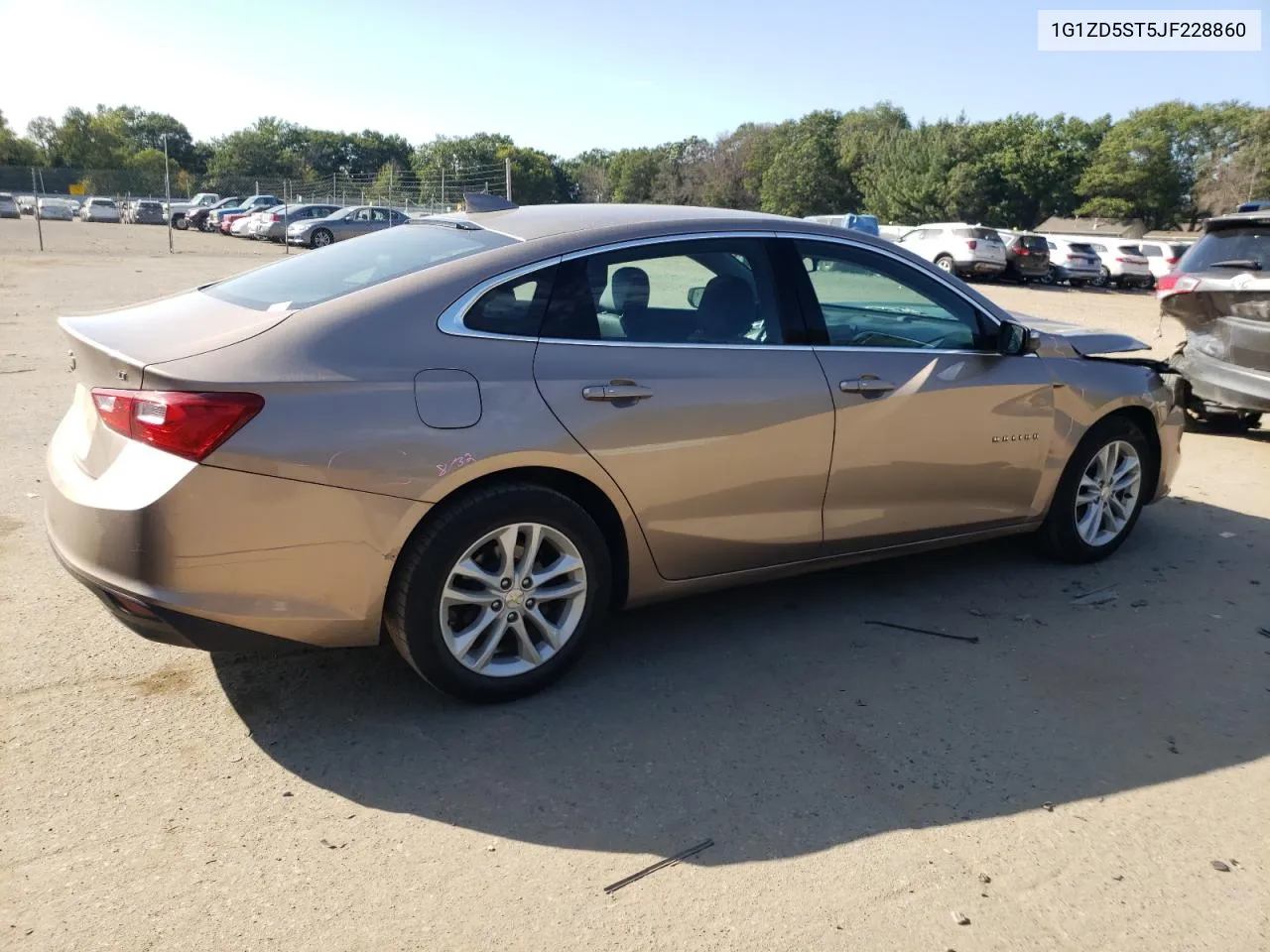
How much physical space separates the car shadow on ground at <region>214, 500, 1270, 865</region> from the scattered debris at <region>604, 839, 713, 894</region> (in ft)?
0.10

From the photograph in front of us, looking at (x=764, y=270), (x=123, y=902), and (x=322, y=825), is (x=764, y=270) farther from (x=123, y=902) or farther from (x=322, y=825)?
(x=123, y=902)

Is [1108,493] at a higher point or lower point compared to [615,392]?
lower

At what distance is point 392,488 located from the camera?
124 inches

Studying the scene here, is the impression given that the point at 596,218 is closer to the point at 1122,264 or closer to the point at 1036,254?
the point at 1036,254

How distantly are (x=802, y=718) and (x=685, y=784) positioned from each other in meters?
0.61

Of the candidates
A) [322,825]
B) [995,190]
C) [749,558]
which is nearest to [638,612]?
[749,558]

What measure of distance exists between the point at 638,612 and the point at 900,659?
1110 millimetres

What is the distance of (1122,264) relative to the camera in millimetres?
32906

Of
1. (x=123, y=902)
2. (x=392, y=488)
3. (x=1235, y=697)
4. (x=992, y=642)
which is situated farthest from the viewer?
(x=992, y=642)

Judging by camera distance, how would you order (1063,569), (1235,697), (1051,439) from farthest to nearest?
(1063,569) < (1051,439) < (1235,697)

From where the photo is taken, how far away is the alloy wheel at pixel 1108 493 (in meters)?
5.09

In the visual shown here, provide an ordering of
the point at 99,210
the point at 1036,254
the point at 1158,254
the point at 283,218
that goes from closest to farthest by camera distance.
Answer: the point at 1036,254 → the point at 1158,254 → the point at 283,218 → the point at 99,210

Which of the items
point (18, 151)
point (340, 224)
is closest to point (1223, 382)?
point (340, 224)

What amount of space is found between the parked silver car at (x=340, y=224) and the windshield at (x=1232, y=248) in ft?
99.7
